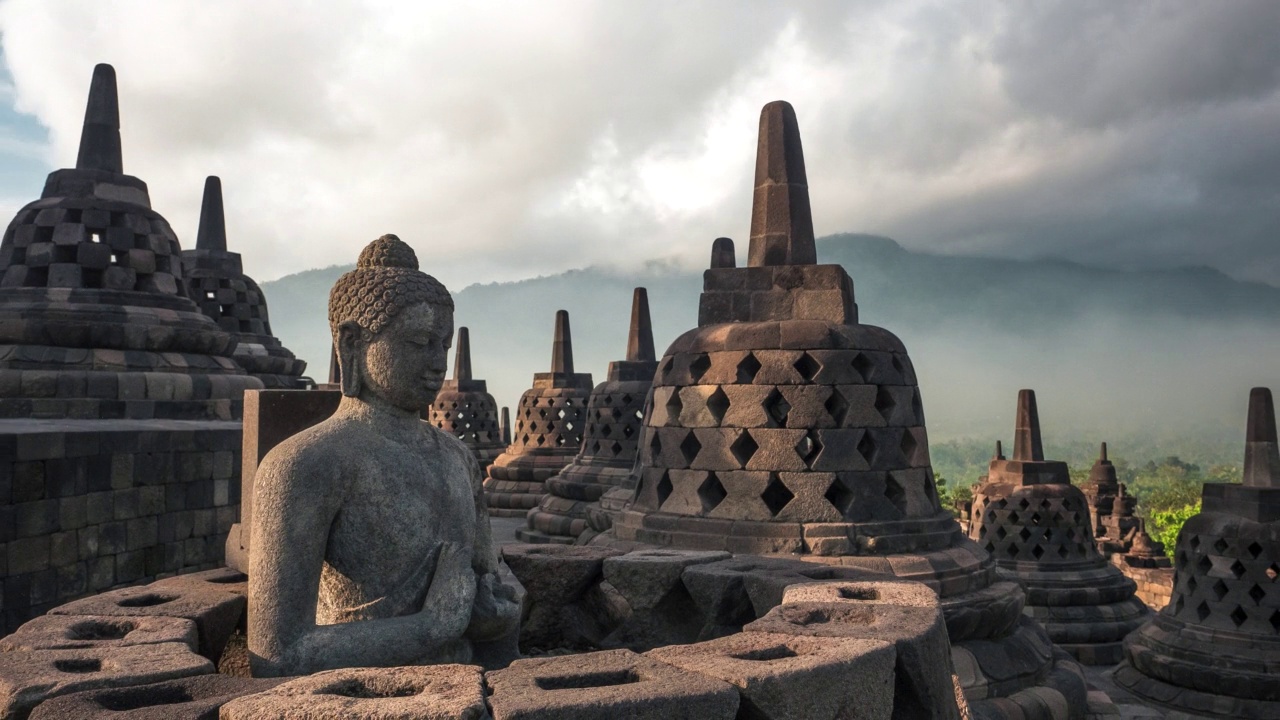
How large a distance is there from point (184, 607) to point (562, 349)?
41.8 ft

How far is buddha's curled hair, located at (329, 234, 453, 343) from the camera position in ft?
8.30

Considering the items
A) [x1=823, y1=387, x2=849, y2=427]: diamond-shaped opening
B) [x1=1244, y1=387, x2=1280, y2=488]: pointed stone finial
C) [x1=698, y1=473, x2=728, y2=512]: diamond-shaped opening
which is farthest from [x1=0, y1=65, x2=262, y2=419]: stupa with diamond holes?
[x1=1244, y1=387, x2=1280, y2=488]: pointed stone finial

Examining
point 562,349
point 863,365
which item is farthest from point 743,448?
point 562,349

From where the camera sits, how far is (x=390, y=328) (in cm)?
254

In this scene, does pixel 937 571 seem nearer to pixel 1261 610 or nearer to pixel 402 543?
pixel 402 543

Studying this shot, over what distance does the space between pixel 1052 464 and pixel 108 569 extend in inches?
427

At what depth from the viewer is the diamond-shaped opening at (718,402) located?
543cm

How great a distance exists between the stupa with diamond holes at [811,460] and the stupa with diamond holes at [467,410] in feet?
40.0

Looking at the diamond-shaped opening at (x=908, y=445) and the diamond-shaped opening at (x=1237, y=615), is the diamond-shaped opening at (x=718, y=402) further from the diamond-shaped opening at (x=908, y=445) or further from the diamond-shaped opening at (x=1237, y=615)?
the diamond-shaped opening at (x=1237, y=615)

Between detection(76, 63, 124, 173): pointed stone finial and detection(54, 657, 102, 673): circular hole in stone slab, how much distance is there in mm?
8398

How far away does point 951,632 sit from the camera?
15.9 ft

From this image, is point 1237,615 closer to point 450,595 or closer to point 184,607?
point 450,595

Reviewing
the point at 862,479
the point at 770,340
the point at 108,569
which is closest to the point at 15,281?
the point at 108,569

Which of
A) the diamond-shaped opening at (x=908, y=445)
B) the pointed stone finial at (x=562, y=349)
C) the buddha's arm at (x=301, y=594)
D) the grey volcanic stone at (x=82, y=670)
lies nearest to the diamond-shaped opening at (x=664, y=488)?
the diamond-shaped opening at (x=908, y=445)
